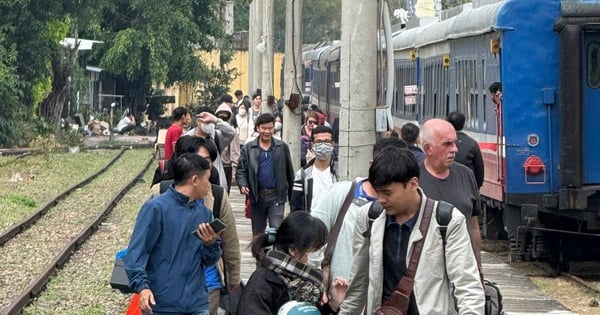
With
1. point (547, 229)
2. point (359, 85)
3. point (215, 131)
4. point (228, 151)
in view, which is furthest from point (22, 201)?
point (359, 85)

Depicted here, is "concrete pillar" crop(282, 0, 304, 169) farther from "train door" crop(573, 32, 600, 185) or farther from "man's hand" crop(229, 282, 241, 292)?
"man's hand" crop(229, 282, 241, 292)

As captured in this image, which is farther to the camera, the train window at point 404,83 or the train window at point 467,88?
the train window at point 404,83

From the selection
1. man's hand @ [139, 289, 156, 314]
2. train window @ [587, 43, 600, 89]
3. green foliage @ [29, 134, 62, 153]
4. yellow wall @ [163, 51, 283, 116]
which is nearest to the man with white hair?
man's hand @ [139, 289, 156, 314]

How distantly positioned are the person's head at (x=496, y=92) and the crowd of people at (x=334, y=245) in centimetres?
506

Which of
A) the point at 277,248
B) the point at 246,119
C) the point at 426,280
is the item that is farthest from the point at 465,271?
the point at 246,119

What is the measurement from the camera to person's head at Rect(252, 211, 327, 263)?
608 centimetres

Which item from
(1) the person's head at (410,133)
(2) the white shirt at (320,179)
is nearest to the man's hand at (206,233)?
(2) the white shirt at (320,179)

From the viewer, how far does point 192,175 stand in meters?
7.04

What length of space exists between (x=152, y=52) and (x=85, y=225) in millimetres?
26534

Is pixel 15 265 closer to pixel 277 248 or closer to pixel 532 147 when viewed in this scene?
pixel 532 147

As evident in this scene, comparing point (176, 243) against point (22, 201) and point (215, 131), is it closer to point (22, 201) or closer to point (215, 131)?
point (215, 131)

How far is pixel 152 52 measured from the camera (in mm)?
46281

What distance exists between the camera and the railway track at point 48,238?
45.2 ft

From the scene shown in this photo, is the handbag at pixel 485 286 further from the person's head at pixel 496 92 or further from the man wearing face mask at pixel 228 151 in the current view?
the person's head at pixel 496 92
